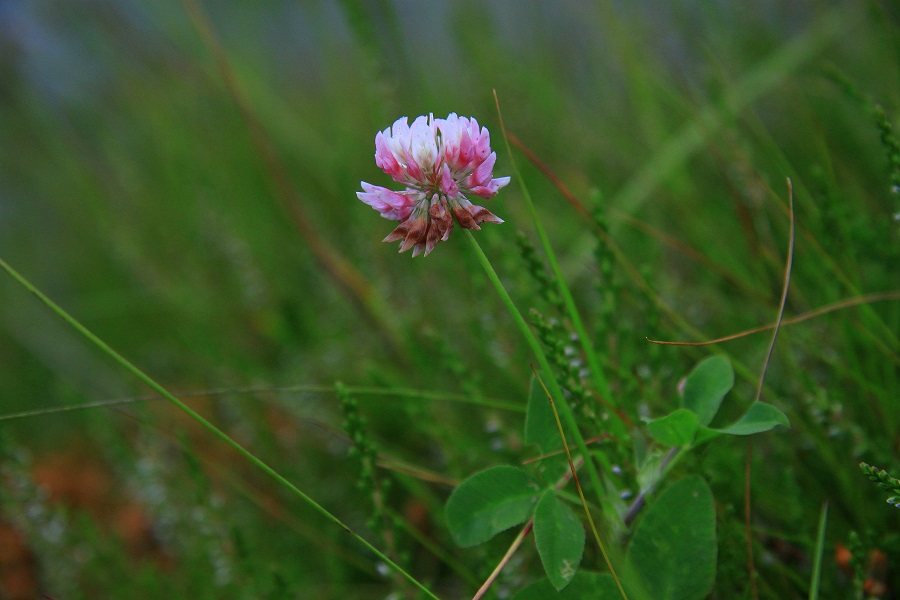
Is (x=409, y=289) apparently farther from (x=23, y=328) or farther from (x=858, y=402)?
(x=23, y=328)

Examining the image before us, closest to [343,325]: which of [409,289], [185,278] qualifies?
[409,289]

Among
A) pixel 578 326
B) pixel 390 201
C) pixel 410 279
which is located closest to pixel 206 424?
pixel 390 201

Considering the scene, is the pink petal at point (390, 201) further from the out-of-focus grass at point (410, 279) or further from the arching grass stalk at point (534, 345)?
the out-of-focus grass at point (410, 279)

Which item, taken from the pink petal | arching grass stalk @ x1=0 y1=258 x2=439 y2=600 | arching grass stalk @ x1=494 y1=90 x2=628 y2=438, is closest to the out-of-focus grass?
arching grass stalk @ x1=494 y1=90 x2=628 y2=438

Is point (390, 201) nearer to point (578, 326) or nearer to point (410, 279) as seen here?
point (578, 326)

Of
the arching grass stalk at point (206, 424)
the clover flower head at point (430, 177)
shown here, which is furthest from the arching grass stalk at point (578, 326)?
the arching grass stalk at point (206, 424)

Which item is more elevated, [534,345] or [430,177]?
[430,177]
